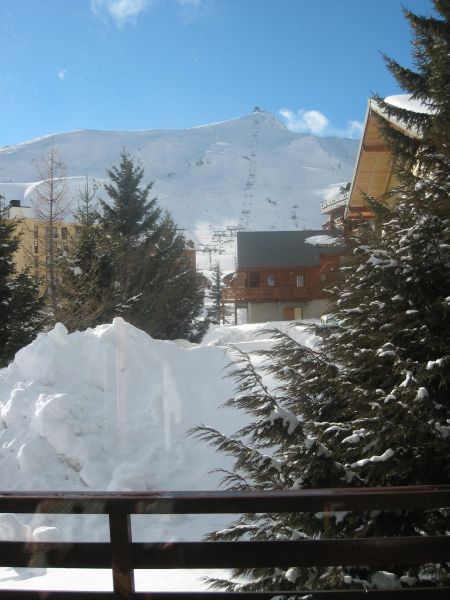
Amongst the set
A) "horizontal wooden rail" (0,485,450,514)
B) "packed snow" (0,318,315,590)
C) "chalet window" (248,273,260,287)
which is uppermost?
"chalet window" (248,273,260,287)

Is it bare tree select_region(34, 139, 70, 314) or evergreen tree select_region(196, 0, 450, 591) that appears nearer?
evergreen tree select_region(196, 0, 450, 591)

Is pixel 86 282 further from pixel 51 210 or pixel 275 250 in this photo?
pixel 275 250

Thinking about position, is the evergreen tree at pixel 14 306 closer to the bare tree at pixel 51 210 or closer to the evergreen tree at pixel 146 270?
the bare tree at pixel 51 210

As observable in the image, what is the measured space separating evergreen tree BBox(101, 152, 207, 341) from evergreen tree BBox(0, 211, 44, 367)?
3.06m

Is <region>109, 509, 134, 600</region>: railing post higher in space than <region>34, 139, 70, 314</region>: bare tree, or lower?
lower

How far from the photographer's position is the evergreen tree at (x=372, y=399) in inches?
172

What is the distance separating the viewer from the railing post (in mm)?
3086

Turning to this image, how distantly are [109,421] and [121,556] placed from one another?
8.88 metres

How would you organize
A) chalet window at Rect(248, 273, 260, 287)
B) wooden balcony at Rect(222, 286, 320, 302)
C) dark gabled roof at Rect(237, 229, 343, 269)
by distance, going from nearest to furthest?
wooden balcony at Rect(222, 286, 320, 302)
dark gabled roof at Rect(237, 229, 343, 269)
chalet window at Rect(248, 273, 260, 287)

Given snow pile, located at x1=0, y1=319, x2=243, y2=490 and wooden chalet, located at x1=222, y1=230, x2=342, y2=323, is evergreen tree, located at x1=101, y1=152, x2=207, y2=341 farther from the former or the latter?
wooden chalet, located at x1=222, y1=230, x2=342, y2=323

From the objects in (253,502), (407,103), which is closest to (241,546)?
(253,502)

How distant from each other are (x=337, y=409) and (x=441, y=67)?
4.63 meters

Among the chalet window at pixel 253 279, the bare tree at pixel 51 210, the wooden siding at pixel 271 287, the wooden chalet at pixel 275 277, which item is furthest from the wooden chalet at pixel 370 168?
the chalet window at pixel 253 279

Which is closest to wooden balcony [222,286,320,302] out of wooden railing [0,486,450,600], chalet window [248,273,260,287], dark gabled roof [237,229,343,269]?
chalet window [248,273,260,287]
